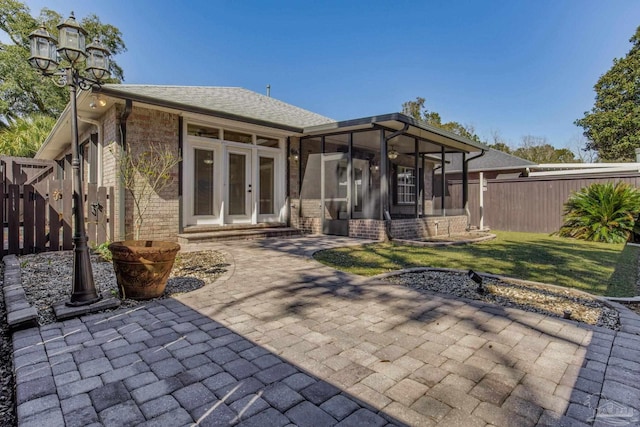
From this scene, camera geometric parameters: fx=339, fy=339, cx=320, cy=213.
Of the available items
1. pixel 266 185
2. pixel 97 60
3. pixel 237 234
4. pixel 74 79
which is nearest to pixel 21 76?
pixel 266 185

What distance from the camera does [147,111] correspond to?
7.04m

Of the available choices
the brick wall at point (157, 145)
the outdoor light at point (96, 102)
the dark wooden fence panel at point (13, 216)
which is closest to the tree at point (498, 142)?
the brick wall at point (157, 145)

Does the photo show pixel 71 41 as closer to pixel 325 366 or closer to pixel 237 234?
pixel 325 366

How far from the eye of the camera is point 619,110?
24.9 meters

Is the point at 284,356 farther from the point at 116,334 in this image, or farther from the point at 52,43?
the point at 52,43

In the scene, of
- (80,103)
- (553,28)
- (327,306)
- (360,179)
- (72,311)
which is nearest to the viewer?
(72,311)

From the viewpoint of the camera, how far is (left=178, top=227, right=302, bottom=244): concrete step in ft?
24.0

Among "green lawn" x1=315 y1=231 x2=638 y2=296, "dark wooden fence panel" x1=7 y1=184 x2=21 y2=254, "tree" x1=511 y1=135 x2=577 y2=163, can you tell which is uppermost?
"tree" x1=511 y1=135 x2=577 y2=163

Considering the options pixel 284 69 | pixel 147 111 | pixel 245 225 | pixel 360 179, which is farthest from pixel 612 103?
pixel 147 111

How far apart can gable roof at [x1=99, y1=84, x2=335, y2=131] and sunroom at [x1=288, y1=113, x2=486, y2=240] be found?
3.47ft

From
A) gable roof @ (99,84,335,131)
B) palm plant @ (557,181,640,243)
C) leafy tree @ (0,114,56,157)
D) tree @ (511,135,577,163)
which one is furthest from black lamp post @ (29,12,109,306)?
tree @ (511,135,577,163)

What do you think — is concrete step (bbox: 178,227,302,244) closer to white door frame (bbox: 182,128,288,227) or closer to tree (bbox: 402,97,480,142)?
white door frame (bbox: 182,128,288,227)

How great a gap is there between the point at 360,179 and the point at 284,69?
10958 mm

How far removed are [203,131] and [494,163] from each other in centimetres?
1532
